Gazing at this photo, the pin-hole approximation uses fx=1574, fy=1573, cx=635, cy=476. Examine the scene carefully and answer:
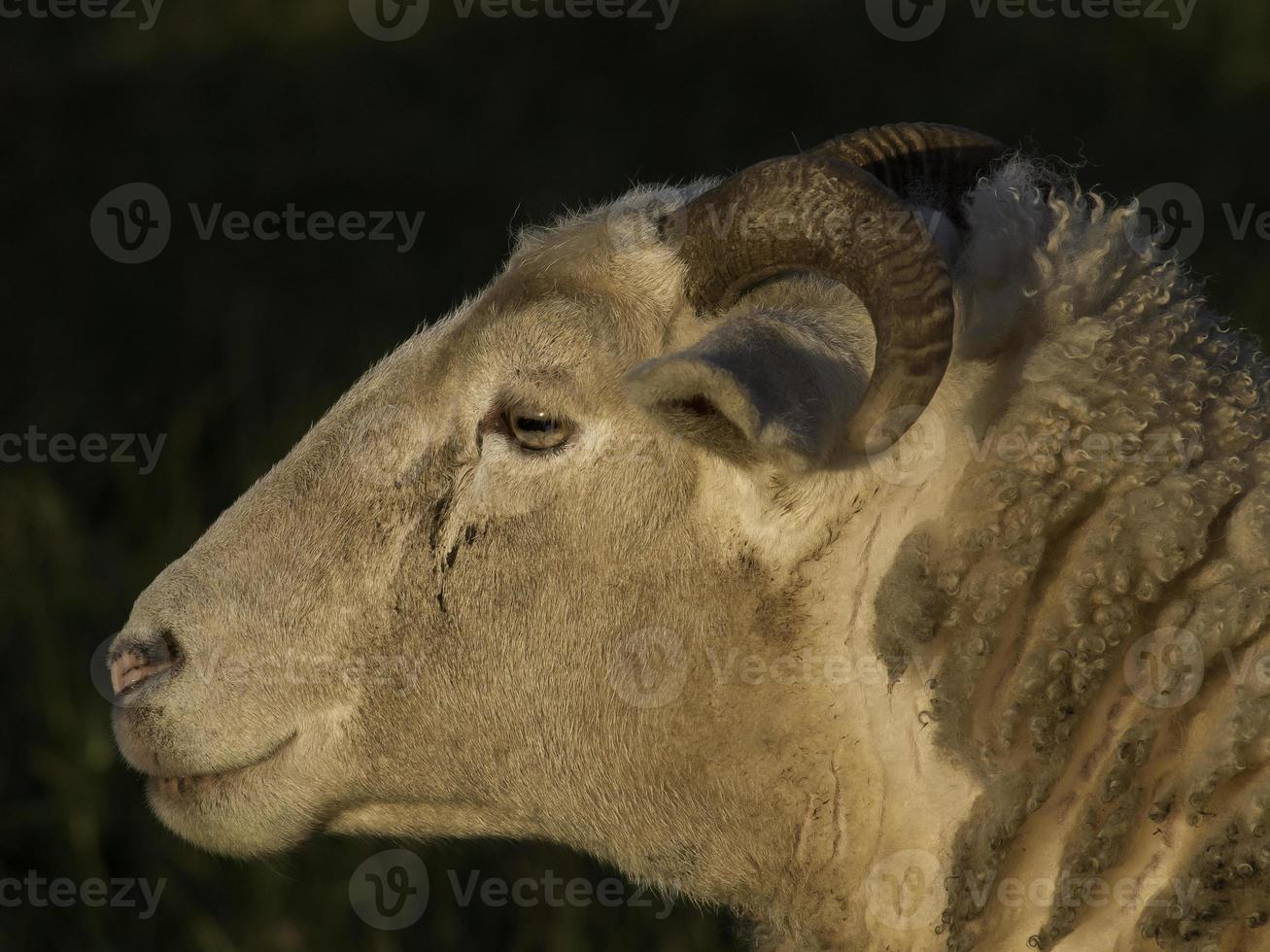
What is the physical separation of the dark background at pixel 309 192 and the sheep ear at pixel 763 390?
2390mm

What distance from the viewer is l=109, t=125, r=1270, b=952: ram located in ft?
8.12

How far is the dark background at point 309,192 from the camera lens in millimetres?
4898

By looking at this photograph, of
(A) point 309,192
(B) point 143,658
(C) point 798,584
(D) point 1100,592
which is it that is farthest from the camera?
(A) point 309,192

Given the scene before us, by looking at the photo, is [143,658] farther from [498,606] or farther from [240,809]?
[498,606]

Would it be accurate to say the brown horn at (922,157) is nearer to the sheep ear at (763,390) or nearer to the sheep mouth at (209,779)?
the sheep ear at (763,390)

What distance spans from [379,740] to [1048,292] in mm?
1520

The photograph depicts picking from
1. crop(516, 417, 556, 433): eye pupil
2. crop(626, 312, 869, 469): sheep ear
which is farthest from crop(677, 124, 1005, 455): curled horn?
crop(516, 417, 556, 433): eye pupil

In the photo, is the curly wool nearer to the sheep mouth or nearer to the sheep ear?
the sheep ear

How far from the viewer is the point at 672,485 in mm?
2873

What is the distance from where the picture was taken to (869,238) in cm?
254

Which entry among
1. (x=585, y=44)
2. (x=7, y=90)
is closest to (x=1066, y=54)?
(x=585, y=44)

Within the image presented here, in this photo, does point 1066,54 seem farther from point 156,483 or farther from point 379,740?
point 379,740

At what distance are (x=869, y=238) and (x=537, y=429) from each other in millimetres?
773

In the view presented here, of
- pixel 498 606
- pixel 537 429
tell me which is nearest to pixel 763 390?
pixel 537 429
